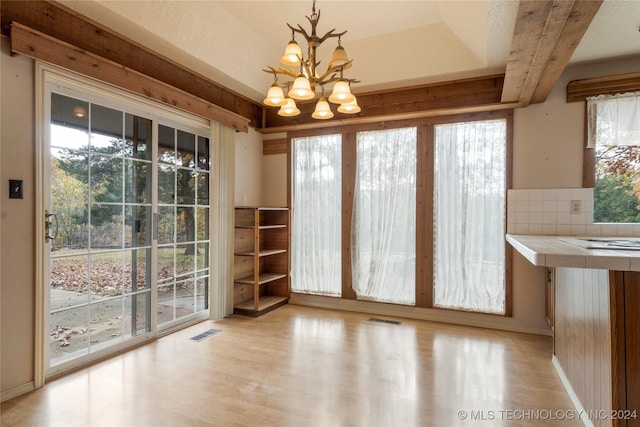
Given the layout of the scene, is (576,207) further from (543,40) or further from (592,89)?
(543,40)

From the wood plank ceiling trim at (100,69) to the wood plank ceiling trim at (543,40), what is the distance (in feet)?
9.24

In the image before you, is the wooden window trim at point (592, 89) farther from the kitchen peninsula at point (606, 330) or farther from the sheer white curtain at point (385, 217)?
the kitchen peninsula at point (606, 330)

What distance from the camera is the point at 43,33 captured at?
2.11 meters

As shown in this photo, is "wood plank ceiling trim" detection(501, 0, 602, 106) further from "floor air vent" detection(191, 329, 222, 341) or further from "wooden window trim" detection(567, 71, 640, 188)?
"floor air vent" detection(191, 329, 222, 341)

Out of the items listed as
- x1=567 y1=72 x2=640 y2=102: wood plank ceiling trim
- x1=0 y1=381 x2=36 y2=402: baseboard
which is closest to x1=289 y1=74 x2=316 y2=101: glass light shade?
x1=0 y1=381 x2=36 y2=402: baseboard

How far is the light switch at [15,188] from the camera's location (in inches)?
80.8

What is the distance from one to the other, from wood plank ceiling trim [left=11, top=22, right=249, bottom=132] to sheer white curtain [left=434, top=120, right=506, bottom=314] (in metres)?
2.71

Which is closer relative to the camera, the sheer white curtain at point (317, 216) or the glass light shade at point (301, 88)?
the glass light shade at point (301, 88)

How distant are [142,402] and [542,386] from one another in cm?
272

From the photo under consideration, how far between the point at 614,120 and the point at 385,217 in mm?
2373

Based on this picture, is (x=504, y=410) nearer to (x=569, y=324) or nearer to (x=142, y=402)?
(x=569, y=324)

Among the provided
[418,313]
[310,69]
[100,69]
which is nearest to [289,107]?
[310,69]

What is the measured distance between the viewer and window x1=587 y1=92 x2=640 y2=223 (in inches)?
118

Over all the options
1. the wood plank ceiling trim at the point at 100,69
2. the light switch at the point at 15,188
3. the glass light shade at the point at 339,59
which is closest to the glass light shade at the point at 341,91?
the glass light shade at the point at 339,59
